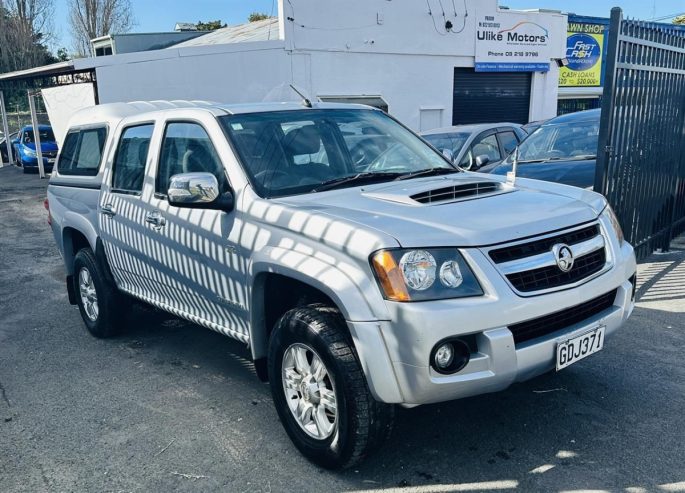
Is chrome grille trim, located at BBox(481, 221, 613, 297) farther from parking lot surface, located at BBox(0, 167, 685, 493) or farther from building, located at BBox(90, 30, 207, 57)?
building, located at BBox(90, 30, 207, 57)

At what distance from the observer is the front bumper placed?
274 cm

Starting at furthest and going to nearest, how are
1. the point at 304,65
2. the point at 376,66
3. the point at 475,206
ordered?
the point at 376,66, the point at 304,65, the point at 475,206

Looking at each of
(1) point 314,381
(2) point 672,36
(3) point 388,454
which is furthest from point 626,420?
(2) point 672,36

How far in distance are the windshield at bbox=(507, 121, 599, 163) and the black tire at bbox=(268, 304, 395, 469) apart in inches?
205

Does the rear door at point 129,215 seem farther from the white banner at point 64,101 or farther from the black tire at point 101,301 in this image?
the white banner at point 64,101

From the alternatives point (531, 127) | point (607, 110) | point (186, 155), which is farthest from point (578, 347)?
point (531, 127)

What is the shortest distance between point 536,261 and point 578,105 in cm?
2381

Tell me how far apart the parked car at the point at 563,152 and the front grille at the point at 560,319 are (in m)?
3.72

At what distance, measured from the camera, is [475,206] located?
10.9 feet

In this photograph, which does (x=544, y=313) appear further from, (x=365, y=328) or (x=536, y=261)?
(x=365, y=328)

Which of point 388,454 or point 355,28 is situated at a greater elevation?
point 355,28

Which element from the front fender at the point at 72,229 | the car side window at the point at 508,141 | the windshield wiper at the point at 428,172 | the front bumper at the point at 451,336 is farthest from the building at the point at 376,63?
the front bumper at the point at 451,336

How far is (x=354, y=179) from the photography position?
390cm

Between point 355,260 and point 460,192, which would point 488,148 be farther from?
point 355,260
